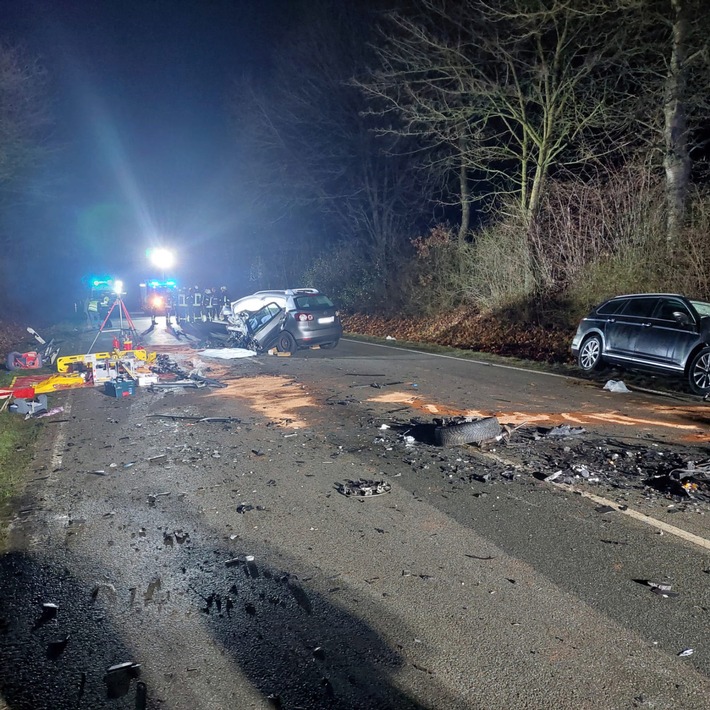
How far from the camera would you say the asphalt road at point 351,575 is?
A: 3029 millimetres

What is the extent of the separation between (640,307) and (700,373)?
7.03ft

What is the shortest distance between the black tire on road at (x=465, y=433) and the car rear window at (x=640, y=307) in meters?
6.14

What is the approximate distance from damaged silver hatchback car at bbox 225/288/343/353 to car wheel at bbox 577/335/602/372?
263 inches

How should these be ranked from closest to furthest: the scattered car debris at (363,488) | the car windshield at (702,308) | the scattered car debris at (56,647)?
the scattered car debris at (56,647)
the scattered car debris at (363,488)
the car windshield at (702,308)

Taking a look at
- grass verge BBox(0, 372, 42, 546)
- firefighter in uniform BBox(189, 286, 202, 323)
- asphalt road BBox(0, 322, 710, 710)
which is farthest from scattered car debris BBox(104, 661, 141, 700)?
firefighter in uniform BBox(189, 286, 202, 323)

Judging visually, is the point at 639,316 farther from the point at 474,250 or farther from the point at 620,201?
the point at 474,250

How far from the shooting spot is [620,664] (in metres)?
3.10

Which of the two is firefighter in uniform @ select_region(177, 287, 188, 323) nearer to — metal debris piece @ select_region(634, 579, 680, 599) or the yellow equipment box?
the yellow equipment box

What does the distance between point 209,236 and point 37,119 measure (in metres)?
18.4

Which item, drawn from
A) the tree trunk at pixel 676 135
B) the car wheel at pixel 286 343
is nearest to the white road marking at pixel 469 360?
the car wheel at pixel 286 343

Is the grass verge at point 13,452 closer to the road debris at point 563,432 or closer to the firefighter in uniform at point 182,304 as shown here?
the road debris at point 563,432

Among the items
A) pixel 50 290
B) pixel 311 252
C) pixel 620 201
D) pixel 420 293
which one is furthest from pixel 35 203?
pixel 620 201

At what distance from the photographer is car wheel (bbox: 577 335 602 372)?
483 inches

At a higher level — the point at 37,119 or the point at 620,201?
the point at 37,119
